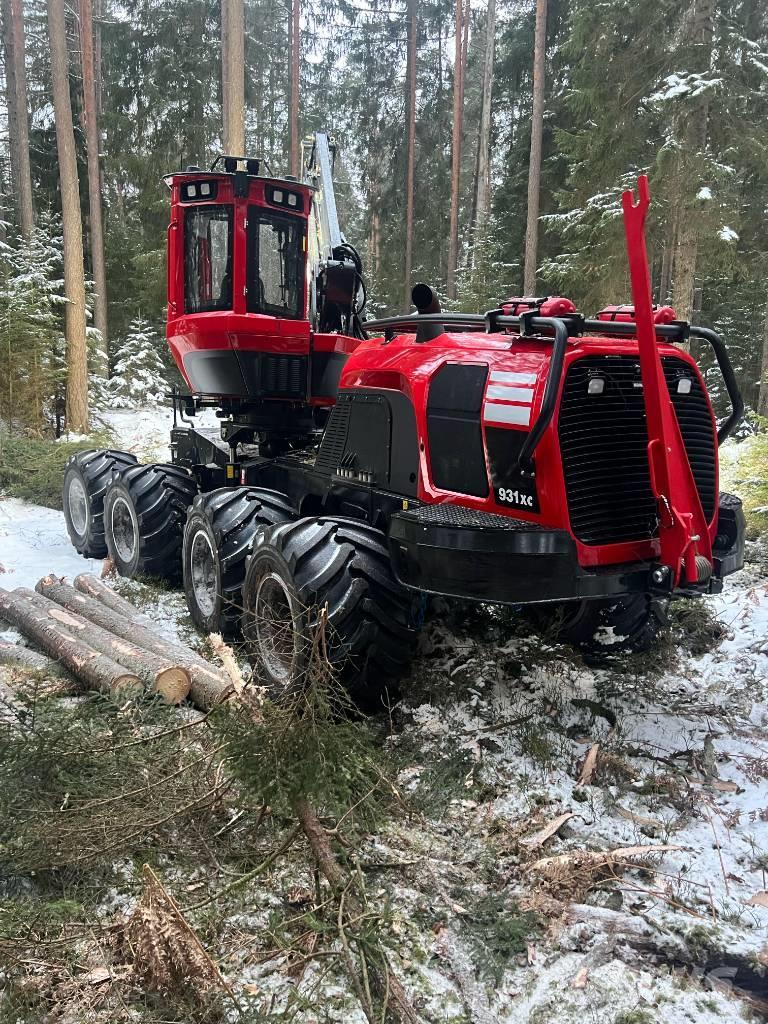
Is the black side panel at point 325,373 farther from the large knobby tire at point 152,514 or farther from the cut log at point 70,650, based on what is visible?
the cut log at point 70,650

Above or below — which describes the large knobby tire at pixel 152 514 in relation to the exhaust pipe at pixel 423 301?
below

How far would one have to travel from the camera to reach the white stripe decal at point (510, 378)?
3.78 metres

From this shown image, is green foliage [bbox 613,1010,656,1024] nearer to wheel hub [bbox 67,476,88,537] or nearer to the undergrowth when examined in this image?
the undergrowth

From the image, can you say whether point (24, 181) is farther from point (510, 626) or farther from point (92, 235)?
point (510, 626)

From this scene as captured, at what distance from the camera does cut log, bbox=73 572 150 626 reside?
5877mm

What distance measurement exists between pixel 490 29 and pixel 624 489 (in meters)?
22.9

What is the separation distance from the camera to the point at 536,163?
16.2m

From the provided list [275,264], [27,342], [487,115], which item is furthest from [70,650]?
[487,115]

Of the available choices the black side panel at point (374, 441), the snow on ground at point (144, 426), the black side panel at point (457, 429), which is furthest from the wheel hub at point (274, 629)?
the snow on ground at point (144, 426)

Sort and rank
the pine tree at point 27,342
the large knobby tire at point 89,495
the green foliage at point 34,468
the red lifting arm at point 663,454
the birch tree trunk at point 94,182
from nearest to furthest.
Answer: the red lifting arm at point 663,454
the large knobby tire at point 89,495
the green foliage at point 34,468
the pine tree at point 27,342
the birch tree trunk at point 94,182

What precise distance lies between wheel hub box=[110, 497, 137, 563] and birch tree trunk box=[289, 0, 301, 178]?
16.3 metres

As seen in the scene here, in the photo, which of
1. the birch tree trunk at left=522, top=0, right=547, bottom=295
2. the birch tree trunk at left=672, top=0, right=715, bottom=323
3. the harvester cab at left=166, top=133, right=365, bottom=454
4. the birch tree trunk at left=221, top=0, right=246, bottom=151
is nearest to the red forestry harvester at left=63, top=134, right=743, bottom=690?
the harvester cab at left=166, top=133, right=365, bottom=454

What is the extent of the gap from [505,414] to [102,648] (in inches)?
118

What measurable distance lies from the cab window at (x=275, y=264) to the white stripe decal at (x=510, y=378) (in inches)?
128
